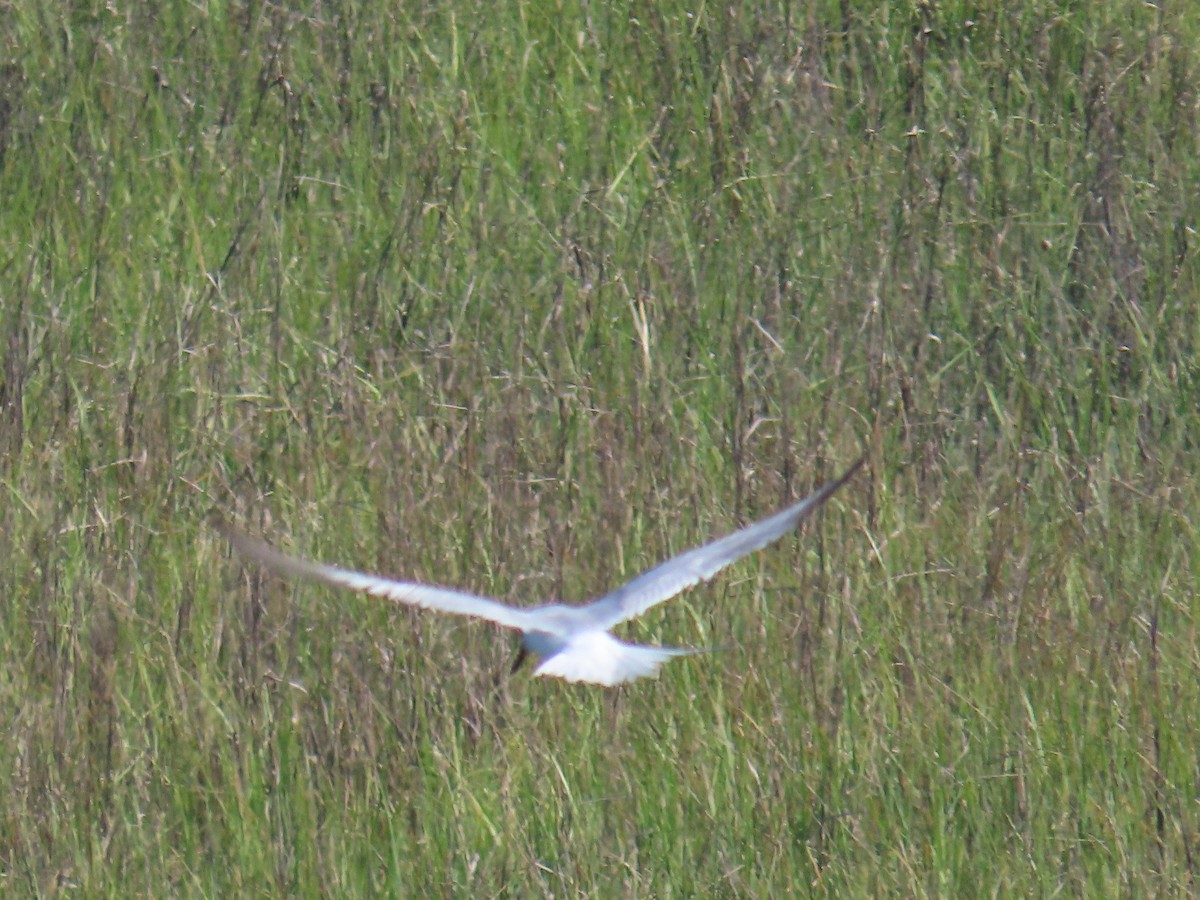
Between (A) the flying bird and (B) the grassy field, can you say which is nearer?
(A) the flying bird

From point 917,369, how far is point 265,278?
1.19 m

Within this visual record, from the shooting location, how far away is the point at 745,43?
13.5 feet

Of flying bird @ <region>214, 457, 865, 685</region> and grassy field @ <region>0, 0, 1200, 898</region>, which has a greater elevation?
flying bird @ <region>214, 457, 865, 685</region>

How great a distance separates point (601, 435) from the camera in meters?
3.14

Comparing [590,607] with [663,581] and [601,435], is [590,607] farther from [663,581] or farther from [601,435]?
[601,435]

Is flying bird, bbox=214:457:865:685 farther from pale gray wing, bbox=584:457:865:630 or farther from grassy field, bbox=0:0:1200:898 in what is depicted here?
grassy field, bbox=0:0:1200:898

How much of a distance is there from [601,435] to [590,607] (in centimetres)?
83

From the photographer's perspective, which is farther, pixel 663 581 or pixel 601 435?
pixel 601 435

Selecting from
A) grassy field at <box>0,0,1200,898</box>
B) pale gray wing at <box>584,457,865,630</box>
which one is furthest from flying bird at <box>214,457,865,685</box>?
grassy field at <box>0,0,1200,898</box>

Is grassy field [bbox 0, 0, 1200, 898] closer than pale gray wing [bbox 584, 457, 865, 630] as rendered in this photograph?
No

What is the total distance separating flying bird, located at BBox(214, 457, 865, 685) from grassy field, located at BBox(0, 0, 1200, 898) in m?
0.25

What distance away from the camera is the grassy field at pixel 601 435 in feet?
7.98

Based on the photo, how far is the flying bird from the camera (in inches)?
87.0

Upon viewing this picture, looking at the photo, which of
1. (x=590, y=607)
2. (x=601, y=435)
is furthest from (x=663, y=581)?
(x=601, y=435)
